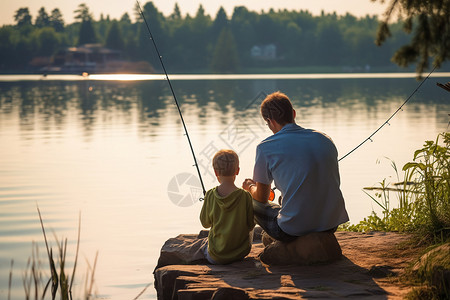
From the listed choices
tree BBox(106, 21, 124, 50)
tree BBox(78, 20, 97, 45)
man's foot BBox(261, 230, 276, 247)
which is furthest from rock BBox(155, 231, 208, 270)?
tree BBox(78, 20, 97, 45)

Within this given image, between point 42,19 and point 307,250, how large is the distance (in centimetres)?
11603

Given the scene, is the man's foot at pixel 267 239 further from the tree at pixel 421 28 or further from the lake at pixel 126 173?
the tree at pixel 421 28

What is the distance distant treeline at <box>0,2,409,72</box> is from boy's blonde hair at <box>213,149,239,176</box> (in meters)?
95.3

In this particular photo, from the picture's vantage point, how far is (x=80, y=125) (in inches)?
835

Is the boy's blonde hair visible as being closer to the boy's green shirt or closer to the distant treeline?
the boy's green shirt

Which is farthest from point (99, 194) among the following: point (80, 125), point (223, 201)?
point (80, 125)

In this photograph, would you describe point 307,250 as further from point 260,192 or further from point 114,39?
point 114,39

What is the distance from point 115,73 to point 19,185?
94346 millimetres

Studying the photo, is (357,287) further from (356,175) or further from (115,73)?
(115,73)

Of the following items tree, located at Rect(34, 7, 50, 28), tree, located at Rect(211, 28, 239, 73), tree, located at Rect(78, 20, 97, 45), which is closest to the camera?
tree, located at Rect(211, 28, 239, 73)

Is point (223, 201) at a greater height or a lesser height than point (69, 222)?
greater

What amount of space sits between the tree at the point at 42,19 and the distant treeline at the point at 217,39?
0.49 ft

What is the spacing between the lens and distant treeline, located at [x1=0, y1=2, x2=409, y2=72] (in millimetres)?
104750

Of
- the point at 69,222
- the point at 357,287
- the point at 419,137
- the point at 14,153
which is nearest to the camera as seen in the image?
the point at 357,287
